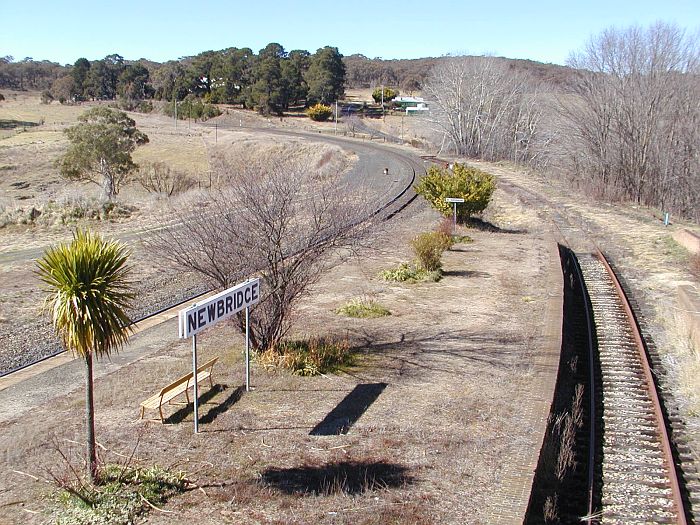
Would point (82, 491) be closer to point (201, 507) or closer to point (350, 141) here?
point (201, 507)

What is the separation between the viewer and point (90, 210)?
35.0 metres

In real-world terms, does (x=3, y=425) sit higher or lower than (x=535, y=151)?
lower

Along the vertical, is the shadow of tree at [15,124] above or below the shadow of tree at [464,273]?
above

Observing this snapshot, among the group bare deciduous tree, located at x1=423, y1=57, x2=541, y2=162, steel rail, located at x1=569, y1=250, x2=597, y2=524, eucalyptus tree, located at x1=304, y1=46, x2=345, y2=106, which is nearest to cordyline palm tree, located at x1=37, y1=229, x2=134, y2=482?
steel rail, located at x1=569, y1=250, x2=597, y2=524

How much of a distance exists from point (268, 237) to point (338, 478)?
4.61 meters

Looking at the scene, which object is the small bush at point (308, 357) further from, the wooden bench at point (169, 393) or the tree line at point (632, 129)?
the tree line at point (632, 129)

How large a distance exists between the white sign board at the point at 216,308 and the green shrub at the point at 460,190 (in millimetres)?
17390

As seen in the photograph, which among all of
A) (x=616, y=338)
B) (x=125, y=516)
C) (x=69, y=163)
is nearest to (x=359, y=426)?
(x=125, y=516)

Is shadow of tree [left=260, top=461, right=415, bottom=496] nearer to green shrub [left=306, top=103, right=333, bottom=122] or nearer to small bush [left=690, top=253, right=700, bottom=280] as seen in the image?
small bush [left=690, top=253, right=700, bottom=280]

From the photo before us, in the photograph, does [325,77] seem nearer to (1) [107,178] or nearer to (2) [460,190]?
(1) [107,178]

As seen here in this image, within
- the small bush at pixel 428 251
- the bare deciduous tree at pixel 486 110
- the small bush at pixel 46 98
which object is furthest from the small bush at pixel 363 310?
the small bush at pixel 46 98

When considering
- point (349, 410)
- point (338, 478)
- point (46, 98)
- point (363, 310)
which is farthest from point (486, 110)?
point (46, 98)

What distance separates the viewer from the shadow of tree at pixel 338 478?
8.70 m

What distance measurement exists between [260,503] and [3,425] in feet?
14.7
